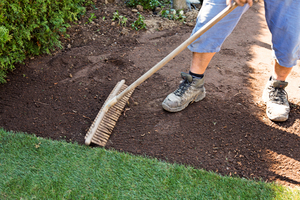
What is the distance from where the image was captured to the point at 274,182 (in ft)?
6.39

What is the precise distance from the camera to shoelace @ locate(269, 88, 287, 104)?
8.43 feet

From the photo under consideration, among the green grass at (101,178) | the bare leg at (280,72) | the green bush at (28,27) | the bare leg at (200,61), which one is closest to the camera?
the green grass at (101,178)

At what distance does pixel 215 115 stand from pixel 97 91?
4.58 ft

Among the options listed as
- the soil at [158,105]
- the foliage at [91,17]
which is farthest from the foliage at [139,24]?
the foliage at [91,17]

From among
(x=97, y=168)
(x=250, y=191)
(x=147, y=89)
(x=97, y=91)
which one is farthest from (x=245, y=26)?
Result: (x=97, y=168)

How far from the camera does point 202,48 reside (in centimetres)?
230

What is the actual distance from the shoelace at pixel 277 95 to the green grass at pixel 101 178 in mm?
1044

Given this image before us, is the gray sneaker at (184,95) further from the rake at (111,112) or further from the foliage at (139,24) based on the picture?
the foliage at (139,24)

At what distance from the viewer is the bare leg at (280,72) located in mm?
2513

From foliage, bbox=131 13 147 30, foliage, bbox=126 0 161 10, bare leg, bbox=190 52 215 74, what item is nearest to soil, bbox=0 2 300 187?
foliage, bbox=131 13 147 30

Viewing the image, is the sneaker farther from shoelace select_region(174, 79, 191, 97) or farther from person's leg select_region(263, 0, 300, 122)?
shoelace select_region(174, 79, 191, 97)

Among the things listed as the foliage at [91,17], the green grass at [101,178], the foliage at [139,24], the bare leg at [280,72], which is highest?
the bare leg at [280,72]

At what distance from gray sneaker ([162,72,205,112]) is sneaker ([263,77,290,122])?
29.9 inches

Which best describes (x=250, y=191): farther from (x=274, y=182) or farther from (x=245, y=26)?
(x=245, y=26)
